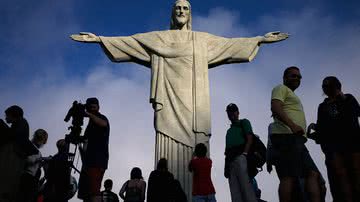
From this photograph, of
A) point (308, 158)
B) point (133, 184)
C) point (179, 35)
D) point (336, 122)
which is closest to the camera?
point (308, 158)

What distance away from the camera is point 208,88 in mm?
10508

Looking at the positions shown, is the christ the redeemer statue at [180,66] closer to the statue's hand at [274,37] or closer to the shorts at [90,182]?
the statue's hand at [274,37]

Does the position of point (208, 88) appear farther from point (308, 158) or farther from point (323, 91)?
point (308, 158)

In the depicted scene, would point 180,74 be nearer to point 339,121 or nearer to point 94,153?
point 94,153

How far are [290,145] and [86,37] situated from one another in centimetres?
644

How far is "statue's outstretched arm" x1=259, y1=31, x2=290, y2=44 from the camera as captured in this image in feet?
35.9

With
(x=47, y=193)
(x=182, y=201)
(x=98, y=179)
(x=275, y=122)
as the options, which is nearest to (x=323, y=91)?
(x=275, y=122)

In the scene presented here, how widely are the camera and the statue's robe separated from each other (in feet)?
11.9

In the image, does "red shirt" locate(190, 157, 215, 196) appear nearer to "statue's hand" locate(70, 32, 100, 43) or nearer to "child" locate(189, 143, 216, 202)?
"child" locate(189, 143, 216, 202)

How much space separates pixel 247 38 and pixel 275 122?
18.7 feet

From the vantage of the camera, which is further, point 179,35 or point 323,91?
point 179,35

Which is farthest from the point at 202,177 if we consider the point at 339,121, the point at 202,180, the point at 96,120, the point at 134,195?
the point at 339,121

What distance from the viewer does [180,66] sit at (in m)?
10.6

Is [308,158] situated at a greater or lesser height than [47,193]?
greater
